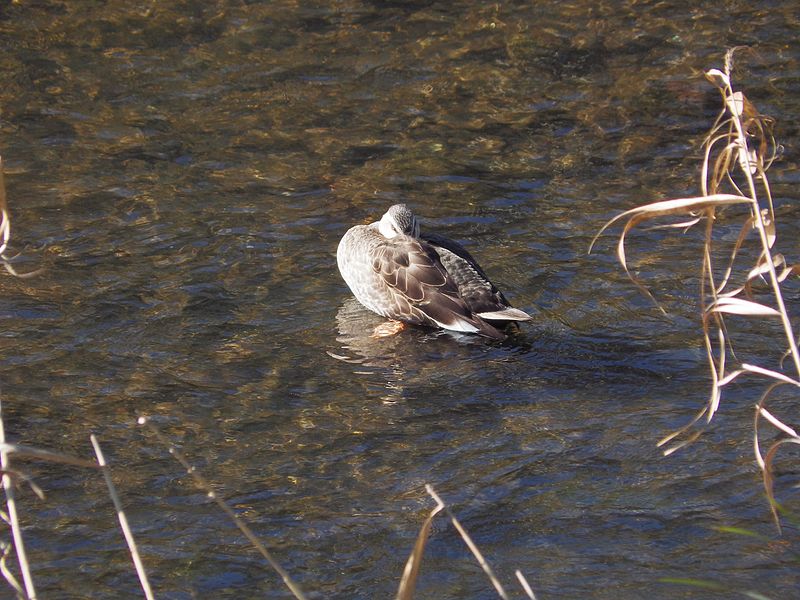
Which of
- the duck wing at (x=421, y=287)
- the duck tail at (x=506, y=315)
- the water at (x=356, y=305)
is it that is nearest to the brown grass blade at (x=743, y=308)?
the water at (x=356, y=305)

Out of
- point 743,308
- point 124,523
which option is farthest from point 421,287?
point 124,523

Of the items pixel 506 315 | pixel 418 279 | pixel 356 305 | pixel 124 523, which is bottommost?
pixel 356 305

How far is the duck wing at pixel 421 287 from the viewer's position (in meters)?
6.90

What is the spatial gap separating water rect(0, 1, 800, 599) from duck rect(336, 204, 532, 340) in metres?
0.17

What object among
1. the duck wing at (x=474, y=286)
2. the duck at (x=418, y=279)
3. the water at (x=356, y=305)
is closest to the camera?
the water at (x=356, y=305)

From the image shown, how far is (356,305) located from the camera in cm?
763

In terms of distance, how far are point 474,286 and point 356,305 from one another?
1.01m

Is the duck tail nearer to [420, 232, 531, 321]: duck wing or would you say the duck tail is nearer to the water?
[420, 232, 531, 321]: duck wing

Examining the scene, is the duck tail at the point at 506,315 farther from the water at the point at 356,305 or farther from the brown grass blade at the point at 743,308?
the brown grass blade at the point at 743,308

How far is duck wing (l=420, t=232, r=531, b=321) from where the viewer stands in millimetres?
6770

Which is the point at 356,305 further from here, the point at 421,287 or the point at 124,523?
the point at 124,523

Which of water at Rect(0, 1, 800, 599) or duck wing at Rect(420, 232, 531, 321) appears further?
duck wing at Rect(420, 232, 531, 321)

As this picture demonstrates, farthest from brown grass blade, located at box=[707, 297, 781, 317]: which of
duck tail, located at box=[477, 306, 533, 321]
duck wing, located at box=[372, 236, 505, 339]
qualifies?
duck wing, located at box=[372, 236, 505, 339]

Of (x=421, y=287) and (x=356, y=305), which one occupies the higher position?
(x=421, y=287)
